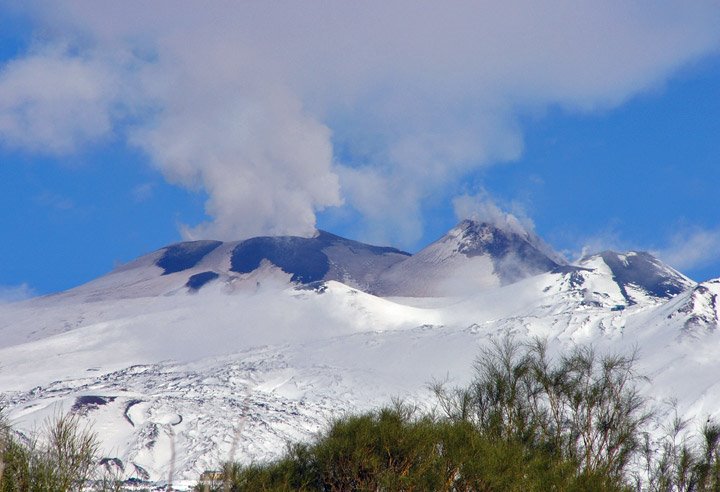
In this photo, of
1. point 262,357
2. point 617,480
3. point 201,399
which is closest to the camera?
point 617,480

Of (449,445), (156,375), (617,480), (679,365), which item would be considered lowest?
(617,480)

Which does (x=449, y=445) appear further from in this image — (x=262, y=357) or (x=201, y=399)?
(x=262, y=357)

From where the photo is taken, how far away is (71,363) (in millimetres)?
157625

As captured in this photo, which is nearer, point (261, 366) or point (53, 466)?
point (53, 466)

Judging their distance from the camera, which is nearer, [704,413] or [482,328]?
[704,413]

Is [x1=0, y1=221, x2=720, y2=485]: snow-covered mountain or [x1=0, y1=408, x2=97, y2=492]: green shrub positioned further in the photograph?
[x1=0, y1=221, x2=720, y2=485]: snow-covered mountain

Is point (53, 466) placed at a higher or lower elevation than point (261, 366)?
lower

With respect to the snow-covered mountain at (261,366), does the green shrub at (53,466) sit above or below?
below

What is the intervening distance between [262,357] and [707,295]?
3397 inches

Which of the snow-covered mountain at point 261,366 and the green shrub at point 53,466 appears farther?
the snow-covered mountain at point 261,366

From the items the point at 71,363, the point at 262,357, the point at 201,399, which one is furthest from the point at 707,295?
the point at 71,363

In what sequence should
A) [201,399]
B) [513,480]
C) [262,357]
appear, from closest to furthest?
[513,480] < [201,399] < [262,357]

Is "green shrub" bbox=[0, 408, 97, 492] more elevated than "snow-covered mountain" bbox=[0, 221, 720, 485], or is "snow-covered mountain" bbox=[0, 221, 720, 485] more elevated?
"snow-covered mountain" bbox=[0, 221, 720, 485]

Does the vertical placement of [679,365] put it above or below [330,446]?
above
